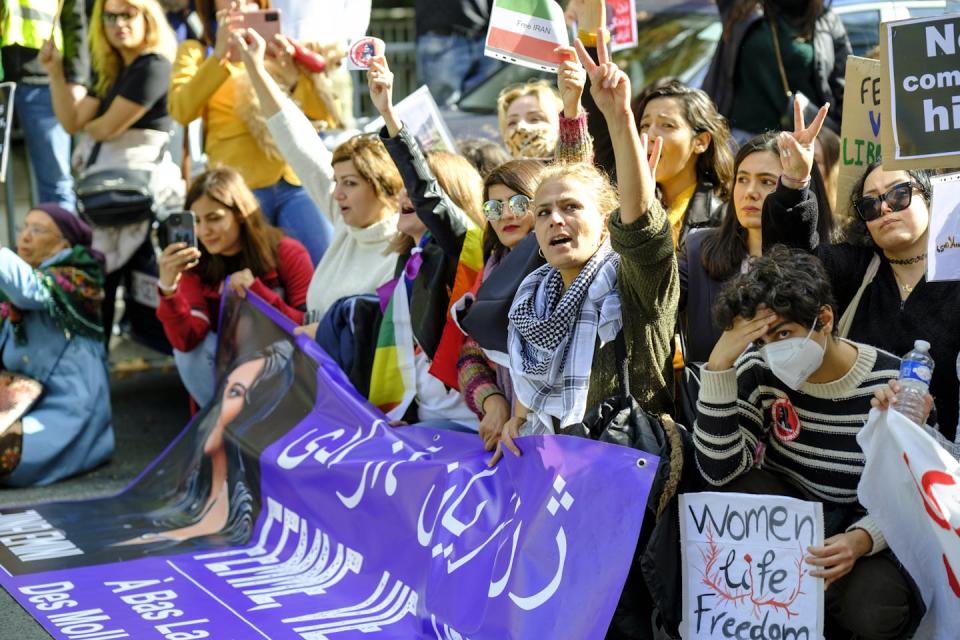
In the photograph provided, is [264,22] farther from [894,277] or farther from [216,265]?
[894,277]

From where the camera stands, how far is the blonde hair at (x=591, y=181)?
4.60 metres

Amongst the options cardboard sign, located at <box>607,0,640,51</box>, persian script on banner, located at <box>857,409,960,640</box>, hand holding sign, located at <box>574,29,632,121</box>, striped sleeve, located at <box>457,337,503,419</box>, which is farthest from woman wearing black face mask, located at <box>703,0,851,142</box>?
persian script on banner, located at <box>857,409,960,640</box>

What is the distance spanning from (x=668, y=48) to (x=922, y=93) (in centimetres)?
465

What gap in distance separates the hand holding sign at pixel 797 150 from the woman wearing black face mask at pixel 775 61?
2501 millimetres

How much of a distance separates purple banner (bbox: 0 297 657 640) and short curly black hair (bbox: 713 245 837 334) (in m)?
0.53

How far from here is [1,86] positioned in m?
7.51

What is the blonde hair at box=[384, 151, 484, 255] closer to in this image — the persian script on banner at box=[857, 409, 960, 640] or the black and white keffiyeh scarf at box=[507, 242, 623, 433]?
the black and white keffiyeh scarf at box=[507, 242, 623, 433]

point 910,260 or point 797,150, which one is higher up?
point 797,150

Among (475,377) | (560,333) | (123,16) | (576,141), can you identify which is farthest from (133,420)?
(560,333)

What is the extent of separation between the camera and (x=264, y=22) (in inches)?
273

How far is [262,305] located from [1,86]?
1958 millimetres

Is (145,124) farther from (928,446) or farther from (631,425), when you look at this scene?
(928,446)

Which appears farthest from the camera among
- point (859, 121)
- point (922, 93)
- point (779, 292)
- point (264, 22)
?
point (264, 22)

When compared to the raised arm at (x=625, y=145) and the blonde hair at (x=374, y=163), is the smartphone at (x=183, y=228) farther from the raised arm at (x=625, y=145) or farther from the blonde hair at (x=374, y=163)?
the raised arm at (x=625, y=145)
